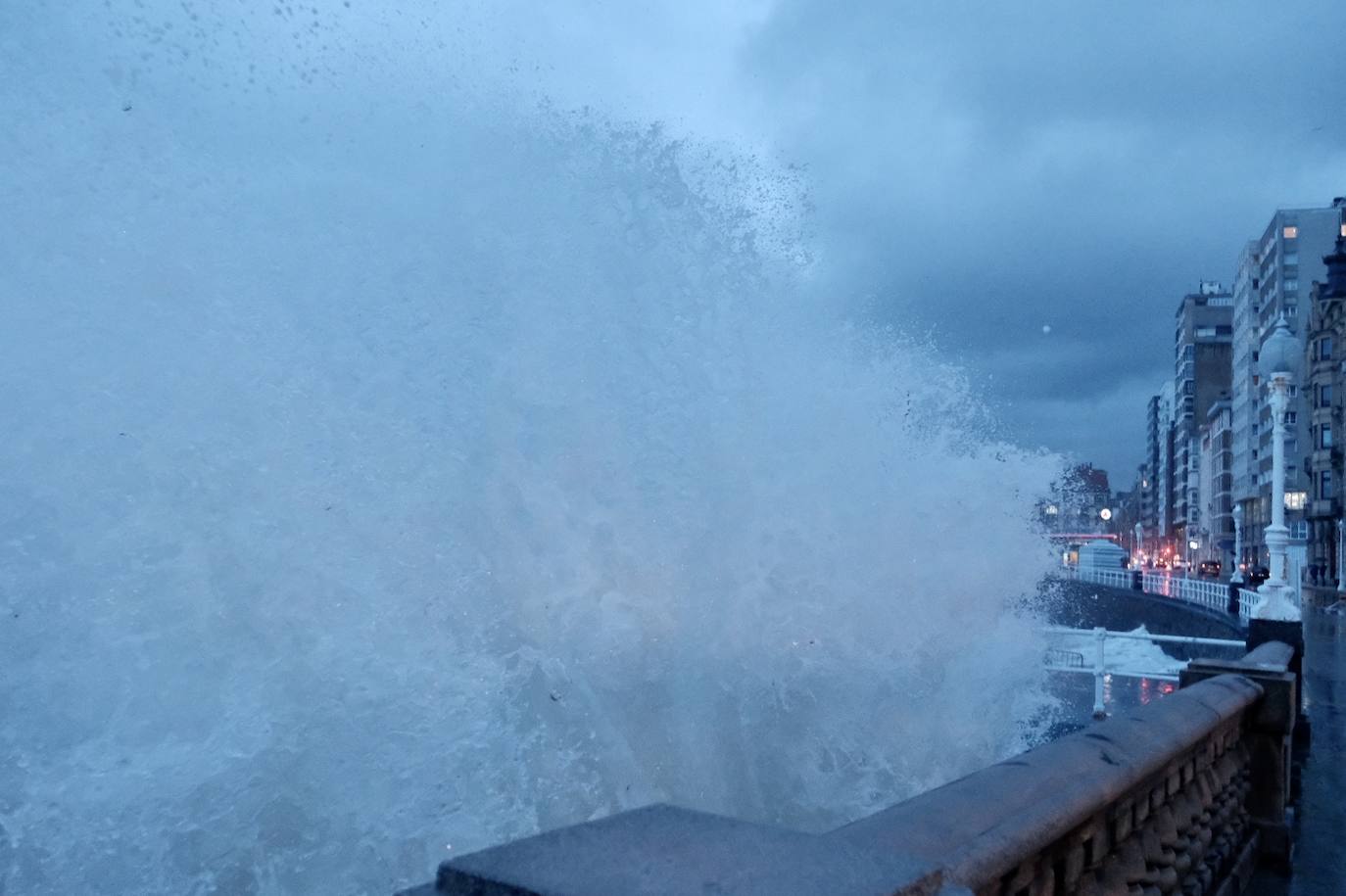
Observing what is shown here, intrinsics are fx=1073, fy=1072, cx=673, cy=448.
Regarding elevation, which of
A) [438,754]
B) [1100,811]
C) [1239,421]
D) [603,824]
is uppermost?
[1239,421]

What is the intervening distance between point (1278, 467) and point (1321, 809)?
456cm

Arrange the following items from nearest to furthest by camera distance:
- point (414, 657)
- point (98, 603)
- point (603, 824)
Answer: point (603, 824) < point (98, 603) < point (414, 657)

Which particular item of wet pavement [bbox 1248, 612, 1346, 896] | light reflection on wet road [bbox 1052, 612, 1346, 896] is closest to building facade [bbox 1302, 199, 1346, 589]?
light reflection on wet road [bbox 1052, 612, 1346, 896]

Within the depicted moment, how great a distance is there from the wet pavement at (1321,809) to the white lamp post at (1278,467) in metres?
1.15

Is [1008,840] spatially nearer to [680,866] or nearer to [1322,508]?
[680,866]

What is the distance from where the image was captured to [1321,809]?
693 cm

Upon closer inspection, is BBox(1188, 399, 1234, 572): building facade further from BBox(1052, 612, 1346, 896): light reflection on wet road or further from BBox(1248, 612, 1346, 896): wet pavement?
BBox(1248, 612, 1346, 896): wet pavement

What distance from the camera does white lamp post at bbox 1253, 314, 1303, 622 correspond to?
10.4 meters

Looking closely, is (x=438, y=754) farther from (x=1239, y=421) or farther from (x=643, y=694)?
(x=1239, y=421)

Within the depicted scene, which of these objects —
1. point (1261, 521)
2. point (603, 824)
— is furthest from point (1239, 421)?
point (603, 824)

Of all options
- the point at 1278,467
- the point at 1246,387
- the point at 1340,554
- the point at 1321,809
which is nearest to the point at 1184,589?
the point at 1340,554

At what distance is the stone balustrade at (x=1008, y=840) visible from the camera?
61.9 inches

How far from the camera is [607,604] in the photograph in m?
7.00

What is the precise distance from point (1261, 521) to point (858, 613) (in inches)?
2891
